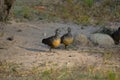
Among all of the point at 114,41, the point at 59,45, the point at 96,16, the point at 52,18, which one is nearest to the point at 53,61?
the point at 59,45

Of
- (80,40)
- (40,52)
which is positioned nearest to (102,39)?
(80,40)

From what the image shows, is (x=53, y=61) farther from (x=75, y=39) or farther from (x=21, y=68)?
(x=75, y=39)

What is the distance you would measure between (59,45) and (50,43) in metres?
0.94

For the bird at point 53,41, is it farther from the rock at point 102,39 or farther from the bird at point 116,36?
the bird at point 116,36

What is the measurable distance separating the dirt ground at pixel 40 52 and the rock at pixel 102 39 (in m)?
0.50

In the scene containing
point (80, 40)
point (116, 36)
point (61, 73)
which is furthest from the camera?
point (116, 36)

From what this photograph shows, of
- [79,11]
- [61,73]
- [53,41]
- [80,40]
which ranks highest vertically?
[61,73]

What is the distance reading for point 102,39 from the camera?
12.8 m

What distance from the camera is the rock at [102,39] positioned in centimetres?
1270

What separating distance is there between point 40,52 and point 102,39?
2.20 metres

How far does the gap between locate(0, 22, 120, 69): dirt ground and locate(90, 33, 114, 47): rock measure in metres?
0.50

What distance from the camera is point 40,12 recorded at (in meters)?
16.5

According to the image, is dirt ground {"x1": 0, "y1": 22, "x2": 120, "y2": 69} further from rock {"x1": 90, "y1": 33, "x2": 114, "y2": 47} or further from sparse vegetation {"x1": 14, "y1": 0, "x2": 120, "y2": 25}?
sparse vegetation {"x1": 14, "y1": 0, "x2": 120, "y2": 25}

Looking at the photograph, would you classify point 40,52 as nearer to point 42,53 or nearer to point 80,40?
point 42,53
